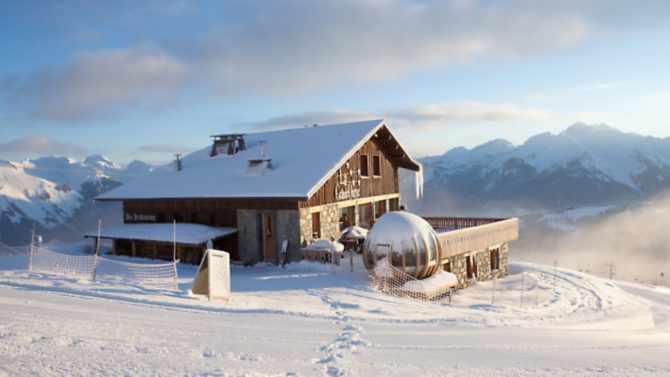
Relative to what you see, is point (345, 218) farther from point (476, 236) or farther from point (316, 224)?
point (476, 236)

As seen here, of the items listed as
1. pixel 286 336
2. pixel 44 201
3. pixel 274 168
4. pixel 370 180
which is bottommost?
pixel 286 336

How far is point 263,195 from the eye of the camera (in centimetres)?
1961

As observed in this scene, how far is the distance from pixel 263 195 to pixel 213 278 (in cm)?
757

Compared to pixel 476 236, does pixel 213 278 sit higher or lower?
lower

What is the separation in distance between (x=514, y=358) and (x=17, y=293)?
11218mm

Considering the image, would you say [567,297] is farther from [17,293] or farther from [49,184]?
[49,184]

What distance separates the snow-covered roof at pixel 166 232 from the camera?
19.4 m

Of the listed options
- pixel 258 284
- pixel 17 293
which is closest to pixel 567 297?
pixel 258 284

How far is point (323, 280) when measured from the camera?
1641cm

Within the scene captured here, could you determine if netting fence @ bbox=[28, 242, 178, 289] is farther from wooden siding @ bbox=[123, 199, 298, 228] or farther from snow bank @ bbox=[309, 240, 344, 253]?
snow bank @ bbox=[309, 240, 344, 253]

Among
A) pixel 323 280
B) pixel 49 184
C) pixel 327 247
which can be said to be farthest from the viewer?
pixel 49 184

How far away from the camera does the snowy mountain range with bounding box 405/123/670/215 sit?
168000mm

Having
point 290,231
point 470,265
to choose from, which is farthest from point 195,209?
point 470,265

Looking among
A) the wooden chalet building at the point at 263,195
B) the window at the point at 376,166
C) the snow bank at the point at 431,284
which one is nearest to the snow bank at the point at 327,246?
the wooden chalet building at the point at 263,195
